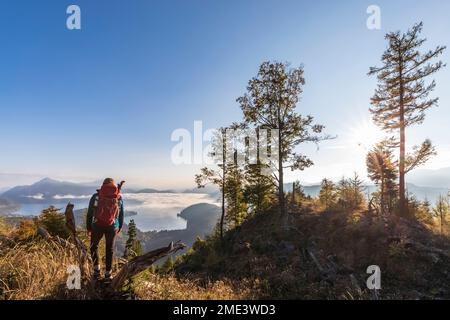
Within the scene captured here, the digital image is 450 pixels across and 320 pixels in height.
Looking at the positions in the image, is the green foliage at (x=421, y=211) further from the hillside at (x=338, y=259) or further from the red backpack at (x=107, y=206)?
the red backpack at (x=107, y=206)

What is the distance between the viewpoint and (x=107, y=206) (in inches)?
224

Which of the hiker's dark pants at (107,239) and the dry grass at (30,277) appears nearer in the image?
the dry grass at (30,277)

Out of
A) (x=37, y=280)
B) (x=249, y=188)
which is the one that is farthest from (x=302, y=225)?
(x=37, y=280)

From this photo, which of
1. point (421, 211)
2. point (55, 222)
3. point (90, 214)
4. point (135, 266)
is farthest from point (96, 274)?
point (421, 211)

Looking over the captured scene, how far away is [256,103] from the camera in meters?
20.0

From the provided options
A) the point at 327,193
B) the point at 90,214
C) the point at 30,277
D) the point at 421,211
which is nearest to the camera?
the point at 30,277

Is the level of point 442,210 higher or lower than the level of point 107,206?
lower

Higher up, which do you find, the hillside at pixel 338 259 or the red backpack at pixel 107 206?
the red backpack at pixel 107 206

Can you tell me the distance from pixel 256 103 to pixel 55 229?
51.2 ft

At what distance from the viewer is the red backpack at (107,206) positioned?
5621 millimetres

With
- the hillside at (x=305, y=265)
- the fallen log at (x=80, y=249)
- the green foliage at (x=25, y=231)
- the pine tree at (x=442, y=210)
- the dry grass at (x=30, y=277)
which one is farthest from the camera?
the pine tree at (x=442, y=210)

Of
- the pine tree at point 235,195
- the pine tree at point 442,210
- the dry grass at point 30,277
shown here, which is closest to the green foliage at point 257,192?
the pine tree at point 235,195

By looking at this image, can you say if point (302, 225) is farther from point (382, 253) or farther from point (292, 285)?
point (292, 285)
